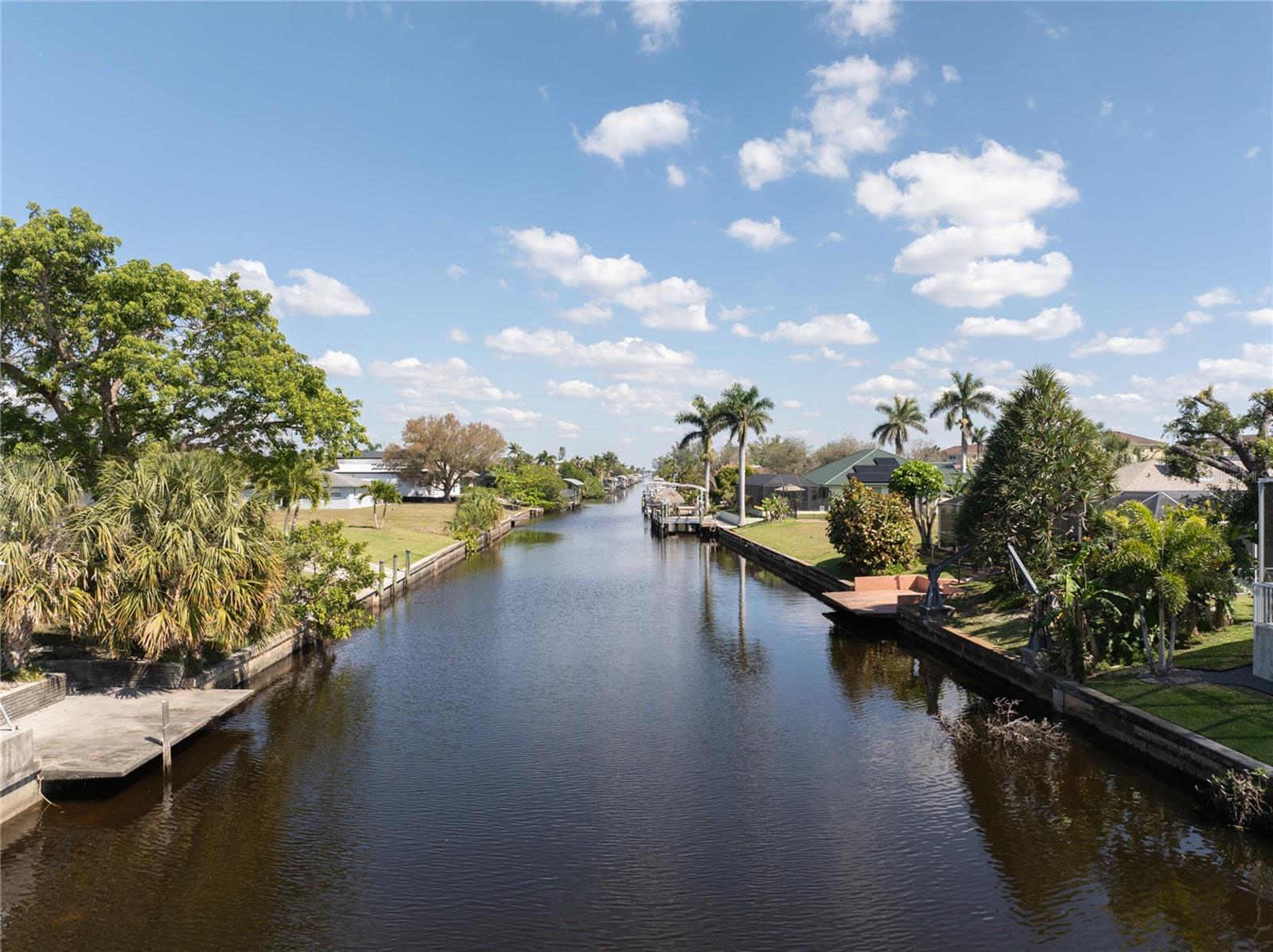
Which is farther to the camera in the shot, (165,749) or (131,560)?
(131,560)

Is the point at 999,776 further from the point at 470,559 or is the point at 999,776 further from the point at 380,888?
the point at 470,559

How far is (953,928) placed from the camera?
978cm

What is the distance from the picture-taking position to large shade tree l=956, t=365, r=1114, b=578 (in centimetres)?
2392

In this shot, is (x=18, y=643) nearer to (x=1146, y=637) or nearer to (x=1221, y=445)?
(x=1146, y=637)

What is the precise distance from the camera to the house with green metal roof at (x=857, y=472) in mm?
65625

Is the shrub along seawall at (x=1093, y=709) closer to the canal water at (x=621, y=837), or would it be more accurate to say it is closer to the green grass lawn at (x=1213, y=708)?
the green grass lawn at (x=1213, y=708)

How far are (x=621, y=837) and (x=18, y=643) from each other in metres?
13.2

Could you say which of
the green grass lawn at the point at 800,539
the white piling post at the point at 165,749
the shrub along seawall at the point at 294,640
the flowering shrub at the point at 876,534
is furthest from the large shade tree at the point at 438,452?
the white piling post at the point at 165,749

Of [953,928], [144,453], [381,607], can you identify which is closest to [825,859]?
[953,928]

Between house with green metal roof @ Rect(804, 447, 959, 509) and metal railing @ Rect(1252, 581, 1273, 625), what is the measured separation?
161 feet

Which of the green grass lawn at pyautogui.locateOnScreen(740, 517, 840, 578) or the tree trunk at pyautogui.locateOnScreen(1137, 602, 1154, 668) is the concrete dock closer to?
the tree trunk at pyautogui.locateOnScreen(1137, 602, 1154, 668)

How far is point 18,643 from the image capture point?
16203 millimetres

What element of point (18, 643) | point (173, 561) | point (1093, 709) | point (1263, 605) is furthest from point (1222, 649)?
point (18, 643)

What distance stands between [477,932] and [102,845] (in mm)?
6228
